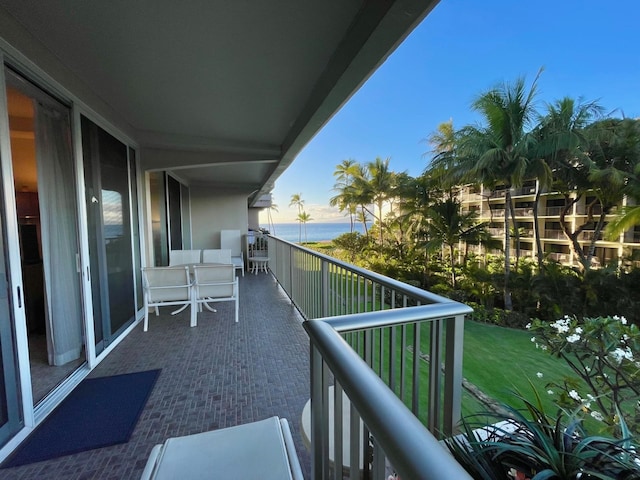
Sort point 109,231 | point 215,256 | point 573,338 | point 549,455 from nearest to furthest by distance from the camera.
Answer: point 549,455 < point 573,338 < point 109,231 < point 215,256

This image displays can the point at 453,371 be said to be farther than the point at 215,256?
No

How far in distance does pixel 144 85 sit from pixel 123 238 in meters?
1.75

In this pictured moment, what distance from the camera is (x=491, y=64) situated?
15750mm

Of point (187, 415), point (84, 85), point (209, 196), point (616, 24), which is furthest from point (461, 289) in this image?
point (616, 24)

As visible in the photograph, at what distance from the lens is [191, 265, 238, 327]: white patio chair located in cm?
388

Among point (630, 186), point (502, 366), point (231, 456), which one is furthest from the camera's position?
point (630, 186)

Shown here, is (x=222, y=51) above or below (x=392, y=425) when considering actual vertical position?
above

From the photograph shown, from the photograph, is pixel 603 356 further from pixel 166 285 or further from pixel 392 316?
Result: pixel 166 285

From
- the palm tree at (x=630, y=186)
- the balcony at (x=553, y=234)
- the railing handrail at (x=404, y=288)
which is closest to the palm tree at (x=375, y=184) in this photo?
the palm tree at (x=630, y=186)

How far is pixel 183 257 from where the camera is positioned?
5004 millimetres

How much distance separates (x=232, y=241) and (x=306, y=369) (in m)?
6.23

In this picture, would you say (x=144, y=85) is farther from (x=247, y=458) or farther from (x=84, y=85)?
(x=247, y=458)

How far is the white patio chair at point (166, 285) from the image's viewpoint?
3.72m

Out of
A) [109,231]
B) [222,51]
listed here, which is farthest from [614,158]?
[109,231]
